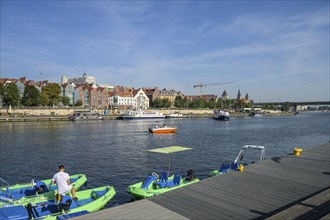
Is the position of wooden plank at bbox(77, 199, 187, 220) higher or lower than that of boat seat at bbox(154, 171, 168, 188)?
higher

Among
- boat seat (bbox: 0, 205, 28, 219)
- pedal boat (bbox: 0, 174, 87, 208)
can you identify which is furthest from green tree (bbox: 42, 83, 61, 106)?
boat seat (bbox: 0, 205, 28, 219)

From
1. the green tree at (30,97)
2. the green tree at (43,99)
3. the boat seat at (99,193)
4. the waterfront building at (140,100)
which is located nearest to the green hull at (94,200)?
the boat seat at (99,193)

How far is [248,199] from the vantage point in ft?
38.6

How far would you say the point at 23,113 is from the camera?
4144 inches

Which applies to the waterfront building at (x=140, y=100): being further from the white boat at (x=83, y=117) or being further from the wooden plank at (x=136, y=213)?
the wooden plank at (x=136, y=213)

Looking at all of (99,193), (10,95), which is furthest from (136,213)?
(10,95)

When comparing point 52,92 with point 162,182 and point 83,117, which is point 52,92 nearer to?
point 83,117

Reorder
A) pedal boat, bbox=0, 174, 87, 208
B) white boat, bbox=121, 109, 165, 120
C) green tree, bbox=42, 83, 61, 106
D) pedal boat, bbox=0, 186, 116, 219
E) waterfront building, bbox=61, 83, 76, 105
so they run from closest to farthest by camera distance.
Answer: pedal boat, bbox=0, 186, 116, 219
pedal boat, bbox=0, 174, 87, 208
green tree, bbox=42, 83, 61, 106
white boat, bbox=121, 109, 165, 120
waterfront building, bbox=61, 83, 76, 105

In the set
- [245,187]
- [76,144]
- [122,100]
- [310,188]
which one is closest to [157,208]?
[245,187]

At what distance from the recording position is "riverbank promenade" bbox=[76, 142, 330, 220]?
381 inches

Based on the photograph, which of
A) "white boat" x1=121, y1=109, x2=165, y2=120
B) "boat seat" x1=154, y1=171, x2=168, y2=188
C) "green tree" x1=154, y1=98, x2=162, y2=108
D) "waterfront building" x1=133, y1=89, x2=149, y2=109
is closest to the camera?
"boat seat" x1=154, y1=171, x2=168, y2=188

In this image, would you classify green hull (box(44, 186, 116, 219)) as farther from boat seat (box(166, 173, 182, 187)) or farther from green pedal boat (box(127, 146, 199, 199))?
boat seat (box(166, 173, 182, 187))

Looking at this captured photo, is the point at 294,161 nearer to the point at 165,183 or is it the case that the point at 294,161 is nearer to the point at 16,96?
the point at 165,183

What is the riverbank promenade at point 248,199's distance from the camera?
381 inches
